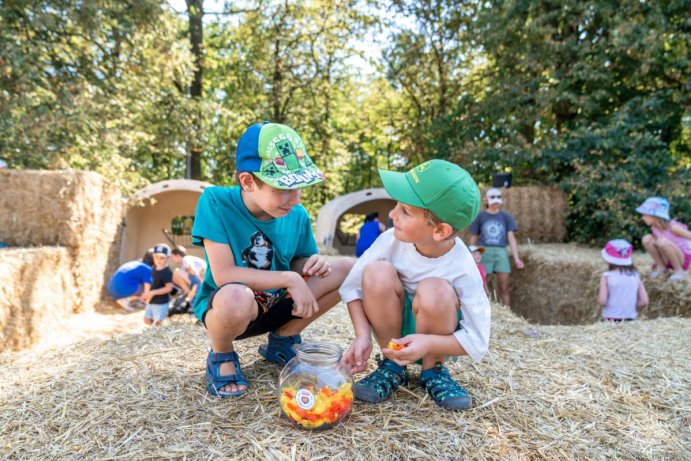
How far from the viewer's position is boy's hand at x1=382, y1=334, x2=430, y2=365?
191cm

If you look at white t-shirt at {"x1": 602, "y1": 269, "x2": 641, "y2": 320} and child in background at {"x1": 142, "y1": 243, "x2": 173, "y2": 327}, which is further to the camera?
child in background at {"x1": 142, "y1": 243, "x2": 173, "y2": 327}

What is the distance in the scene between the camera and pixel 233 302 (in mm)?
2020

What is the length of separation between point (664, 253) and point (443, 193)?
5.24m

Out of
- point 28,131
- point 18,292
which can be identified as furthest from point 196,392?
point 28,131

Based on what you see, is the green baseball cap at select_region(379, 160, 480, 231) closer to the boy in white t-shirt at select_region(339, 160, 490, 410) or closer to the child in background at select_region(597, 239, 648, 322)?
the boy in white t-shirt at select_region(339, 160, 490, 410)

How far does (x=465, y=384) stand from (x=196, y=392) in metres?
1.32

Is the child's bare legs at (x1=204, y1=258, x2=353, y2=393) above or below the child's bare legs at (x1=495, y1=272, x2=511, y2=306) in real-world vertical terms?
above

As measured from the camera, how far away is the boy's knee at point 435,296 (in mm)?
1996

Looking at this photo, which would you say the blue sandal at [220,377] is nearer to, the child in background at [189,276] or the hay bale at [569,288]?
the child in background at [189,276]

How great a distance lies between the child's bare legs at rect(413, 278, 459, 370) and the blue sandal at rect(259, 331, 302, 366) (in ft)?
2.66

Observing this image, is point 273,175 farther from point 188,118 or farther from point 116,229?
point 188,118

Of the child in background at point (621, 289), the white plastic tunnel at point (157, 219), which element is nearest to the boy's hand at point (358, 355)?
the child in background at point (621, 289)

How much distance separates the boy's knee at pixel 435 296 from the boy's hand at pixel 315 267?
521mm

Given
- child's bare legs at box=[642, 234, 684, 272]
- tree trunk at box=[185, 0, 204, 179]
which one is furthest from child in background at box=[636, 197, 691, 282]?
tree trunk at box=[185, 0, 204, 179]
